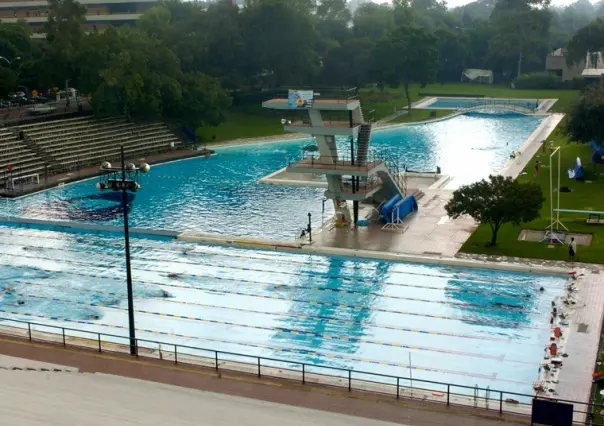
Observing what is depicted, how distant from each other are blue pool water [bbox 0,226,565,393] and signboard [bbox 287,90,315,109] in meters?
8.21

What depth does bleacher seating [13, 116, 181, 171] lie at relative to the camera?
65875 mm

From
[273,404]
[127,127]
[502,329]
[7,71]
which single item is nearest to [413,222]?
[502,329]

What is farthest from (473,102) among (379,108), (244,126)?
(244,126)

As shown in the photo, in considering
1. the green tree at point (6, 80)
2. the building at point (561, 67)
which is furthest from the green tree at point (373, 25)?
the green tree at point (6, 80)

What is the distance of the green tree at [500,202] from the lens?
39.2m

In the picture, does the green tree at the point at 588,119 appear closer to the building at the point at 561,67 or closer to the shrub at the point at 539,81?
the shrub at the point at 539,81

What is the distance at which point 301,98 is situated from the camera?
4375 cm

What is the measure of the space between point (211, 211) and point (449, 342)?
81.1ft

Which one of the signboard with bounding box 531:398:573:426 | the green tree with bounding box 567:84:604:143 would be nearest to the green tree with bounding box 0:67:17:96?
the green tree with bounding box 567:84:604:143

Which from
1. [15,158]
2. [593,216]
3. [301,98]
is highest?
[301,98]

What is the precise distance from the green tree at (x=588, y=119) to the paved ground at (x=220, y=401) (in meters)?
39.1

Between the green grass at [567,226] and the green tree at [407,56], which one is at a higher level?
the green tree at [407,56]

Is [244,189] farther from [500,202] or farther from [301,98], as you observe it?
[500,202]

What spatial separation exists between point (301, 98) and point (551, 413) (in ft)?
85.4
